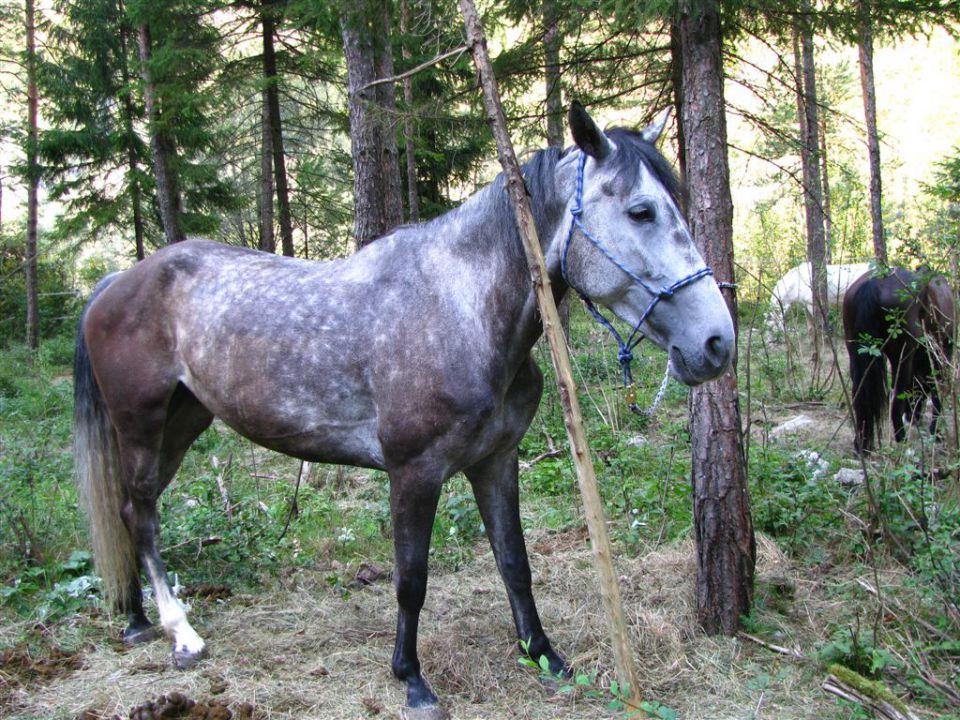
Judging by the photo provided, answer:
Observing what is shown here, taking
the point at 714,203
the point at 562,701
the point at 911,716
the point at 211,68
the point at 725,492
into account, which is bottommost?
the point at 562,701

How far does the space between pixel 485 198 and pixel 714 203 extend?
1152 millimetres

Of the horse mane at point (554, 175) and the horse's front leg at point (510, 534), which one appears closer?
the horse mane at point (554, 175)

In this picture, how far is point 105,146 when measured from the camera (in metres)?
15.6

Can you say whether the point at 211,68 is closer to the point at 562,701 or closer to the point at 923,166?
the point at 562,701

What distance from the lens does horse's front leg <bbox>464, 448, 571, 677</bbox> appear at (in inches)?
133

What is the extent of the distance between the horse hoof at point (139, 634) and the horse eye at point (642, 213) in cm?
325

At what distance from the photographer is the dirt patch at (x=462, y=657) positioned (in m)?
3.01

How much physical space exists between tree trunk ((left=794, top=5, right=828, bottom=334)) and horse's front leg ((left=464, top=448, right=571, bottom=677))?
1847mm

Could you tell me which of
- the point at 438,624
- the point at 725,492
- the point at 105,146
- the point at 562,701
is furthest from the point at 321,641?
the point at 105,146

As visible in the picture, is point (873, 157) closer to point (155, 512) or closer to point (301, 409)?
point (301, 409)

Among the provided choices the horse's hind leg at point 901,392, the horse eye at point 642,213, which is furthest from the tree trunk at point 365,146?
the horse's hind leg at point 901,392

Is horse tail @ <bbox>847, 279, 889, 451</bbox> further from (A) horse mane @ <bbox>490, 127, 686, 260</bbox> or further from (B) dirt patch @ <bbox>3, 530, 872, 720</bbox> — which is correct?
(A) horse mane @ <bbox>490, 127, 686, 260</bbox>

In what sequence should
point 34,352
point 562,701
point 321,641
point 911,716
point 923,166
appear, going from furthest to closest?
point 923,166, point 34,352, point 321,641, point 562,701, point 911,716

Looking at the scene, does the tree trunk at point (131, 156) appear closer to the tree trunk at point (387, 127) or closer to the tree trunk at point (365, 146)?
the tree trunk at point (387, 127)
